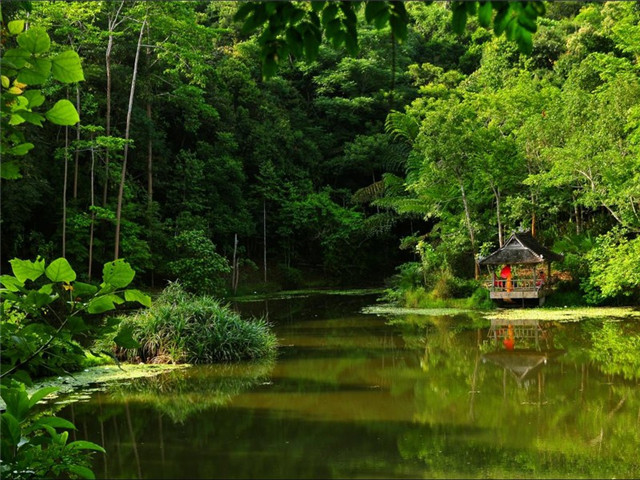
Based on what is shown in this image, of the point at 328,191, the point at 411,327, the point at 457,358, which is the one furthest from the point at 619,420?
the point at 328,191

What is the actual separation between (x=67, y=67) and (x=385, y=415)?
544 cm

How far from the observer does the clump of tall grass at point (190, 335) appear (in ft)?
31.3

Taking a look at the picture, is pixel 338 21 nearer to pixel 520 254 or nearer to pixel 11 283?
Result: pixel 11 283

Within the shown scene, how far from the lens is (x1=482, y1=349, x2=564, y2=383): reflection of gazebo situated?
8.68 m

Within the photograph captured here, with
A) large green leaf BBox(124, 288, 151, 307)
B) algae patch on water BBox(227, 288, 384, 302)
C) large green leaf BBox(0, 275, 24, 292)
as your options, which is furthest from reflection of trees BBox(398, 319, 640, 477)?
algae patch on water BBox(227, 288, 384, 302)

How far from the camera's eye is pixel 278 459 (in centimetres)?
519

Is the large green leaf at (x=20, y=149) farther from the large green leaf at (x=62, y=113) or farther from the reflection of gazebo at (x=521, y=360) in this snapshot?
the reflection of gazebo at (x=521, y=360)

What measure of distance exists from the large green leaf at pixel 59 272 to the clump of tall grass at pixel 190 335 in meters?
7.85

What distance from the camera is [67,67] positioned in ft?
5.56

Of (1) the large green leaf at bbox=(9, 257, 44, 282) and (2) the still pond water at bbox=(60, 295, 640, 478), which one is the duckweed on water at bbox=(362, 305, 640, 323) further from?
(1) the large green leaf at bbox=(9, 257, 44, 282)

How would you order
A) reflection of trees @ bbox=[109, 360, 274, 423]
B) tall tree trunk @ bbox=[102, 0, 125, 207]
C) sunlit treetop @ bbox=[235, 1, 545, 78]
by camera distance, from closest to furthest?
sunlit treetop @ bbox=[235, 1, 545, 78] < reflection of trees @ bbox=[109, 360, 274, 423] < tall tree trunk @ bbox=[102, 0, 125, 207]

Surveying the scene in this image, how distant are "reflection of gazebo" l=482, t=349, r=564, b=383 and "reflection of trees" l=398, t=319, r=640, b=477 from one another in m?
0.12

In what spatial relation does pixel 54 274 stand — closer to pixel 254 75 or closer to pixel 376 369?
pixel 376 369

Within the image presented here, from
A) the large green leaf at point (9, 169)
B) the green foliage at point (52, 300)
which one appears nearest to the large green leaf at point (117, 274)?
the green foliage at point (52, 300)
